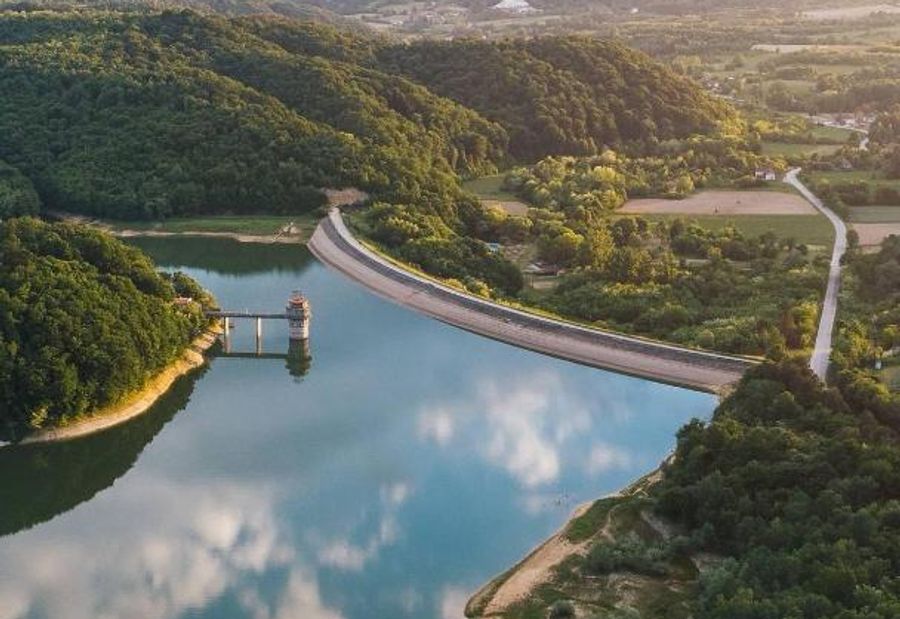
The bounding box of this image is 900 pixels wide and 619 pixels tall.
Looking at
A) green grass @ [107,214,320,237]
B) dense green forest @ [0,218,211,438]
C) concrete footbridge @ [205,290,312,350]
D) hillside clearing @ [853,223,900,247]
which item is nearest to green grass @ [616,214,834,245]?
hillside clearing @ [853,223,900,247]

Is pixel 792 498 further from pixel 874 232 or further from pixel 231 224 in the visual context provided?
pixel 231 224

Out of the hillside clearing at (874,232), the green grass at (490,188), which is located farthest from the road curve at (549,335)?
the hillside clearing at (874,232)

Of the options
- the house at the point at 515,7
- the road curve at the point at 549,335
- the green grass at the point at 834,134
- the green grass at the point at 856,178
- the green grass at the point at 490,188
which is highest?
the house at the point at 515,7

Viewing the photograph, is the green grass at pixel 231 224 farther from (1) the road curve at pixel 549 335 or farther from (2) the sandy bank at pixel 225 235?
(1) the road curve at pixel 549 335

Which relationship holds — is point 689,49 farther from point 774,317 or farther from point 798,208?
point 774,317

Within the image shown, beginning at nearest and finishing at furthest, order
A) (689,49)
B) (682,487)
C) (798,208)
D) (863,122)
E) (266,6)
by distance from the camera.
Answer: (682,487), (798,208), (863,122), (689,49), (266,6)

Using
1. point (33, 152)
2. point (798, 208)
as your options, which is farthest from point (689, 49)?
point (33, 152)

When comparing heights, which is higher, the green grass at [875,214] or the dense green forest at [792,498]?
the green grass at [875,214]

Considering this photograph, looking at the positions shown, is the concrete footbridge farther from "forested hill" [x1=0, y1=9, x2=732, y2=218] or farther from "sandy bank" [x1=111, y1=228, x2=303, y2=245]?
"forested hill" [x1=0, y1=9, x2=732, y2=218]
